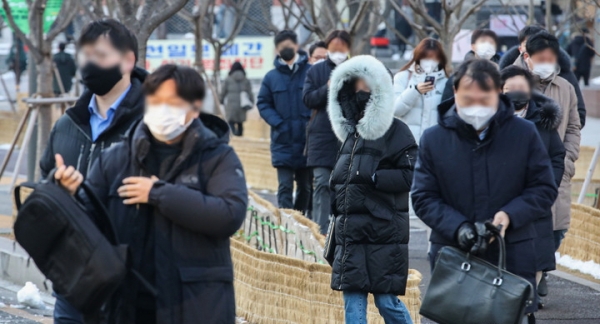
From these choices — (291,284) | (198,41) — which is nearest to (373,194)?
(291,284)

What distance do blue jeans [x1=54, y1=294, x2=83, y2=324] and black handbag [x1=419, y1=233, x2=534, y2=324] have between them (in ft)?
4.60

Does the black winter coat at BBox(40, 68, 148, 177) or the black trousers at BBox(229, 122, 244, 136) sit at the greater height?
the black winter coat at BBox(40, 68, 148, 177)

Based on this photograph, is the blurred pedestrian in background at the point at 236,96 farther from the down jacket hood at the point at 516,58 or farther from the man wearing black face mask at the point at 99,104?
the man wearing black face mask at the point at 99,104

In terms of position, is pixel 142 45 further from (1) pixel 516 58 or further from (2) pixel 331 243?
(2) pixel 331 243

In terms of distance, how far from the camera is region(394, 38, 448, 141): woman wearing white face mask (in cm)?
836

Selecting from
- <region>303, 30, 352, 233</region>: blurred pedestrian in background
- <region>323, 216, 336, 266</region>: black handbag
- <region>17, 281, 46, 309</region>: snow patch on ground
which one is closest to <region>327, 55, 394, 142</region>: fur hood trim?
<region>323, 216, 336, 266</region>: black handbag

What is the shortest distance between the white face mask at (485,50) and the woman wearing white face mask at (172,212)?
6.05m

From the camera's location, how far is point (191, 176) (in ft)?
12.3

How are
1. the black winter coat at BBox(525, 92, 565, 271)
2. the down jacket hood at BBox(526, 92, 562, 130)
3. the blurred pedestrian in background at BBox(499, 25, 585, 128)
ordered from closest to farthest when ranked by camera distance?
the black winter coat at BBox(525, 92, 565, 271) → the down jacket hood at BBox(526, 92, 562, 130) → the blurred pedestrian in background at BBox(499, 25, 585, 128)

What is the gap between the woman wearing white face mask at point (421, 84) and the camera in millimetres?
8359

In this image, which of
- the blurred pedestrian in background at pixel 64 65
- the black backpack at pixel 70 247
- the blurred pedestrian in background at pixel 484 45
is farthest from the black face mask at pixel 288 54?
the blurred pedestrian in background at pixel 64 65

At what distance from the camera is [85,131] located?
14.6ft

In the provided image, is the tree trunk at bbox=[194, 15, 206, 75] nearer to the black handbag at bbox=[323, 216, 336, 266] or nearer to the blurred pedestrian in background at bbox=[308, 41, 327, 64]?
the blurred pedestrian in background at bbox=[308, 41, 327, 64]

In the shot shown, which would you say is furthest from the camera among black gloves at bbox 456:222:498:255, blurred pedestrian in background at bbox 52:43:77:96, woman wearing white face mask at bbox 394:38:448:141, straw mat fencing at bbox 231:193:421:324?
blurred pedestrian in background at bbox 52:43:77:96
